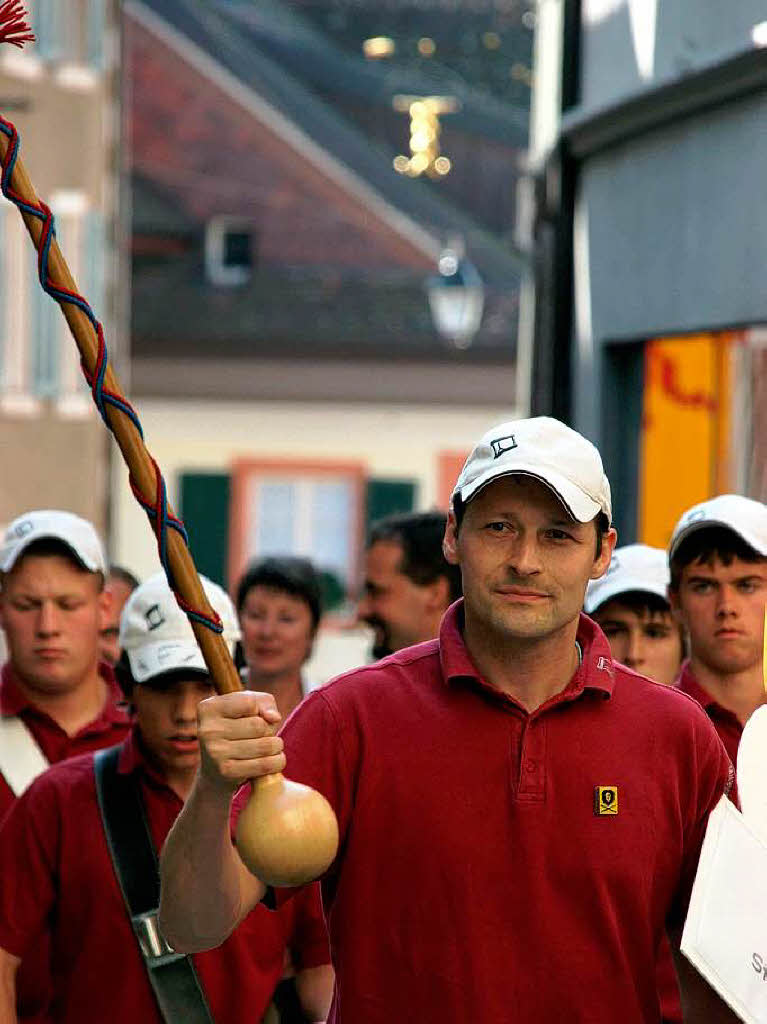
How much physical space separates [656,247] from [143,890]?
658 cm

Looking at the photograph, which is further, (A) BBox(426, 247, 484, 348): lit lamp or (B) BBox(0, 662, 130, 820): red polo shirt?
(A) BBox(426, 247, 484, 348): lit lamp

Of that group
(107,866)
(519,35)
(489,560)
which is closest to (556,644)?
(489,560)

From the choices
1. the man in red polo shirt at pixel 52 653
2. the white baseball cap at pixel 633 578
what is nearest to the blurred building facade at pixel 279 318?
the man in red polo shirt at pixel 52 653

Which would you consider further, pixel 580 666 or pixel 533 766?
pixel 580 666

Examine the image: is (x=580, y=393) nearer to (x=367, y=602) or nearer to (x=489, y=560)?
(x=367, y=602)

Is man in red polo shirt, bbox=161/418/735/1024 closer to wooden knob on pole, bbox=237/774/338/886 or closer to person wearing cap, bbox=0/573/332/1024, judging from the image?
wooden knob on pole, bbox=237/774/338/886

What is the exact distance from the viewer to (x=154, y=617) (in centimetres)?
598

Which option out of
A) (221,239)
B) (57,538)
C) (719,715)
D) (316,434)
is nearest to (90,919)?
(719,715)

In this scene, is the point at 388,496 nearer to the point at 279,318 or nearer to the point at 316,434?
the point at 316,434

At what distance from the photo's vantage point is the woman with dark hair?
27.1 ft

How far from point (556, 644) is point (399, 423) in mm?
29121

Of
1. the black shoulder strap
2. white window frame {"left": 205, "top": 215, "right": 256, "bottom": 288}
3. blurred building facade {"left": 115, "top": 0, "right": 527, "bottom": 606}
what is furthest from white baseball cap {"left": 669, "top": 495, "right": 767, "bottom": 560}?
white window frame {"left": 205, "top": 215, "right": 256, "bottom": 288}

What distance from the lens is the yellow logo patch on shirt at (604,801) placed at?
13.1 feet

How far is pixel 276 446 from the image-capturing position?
33.3 m
